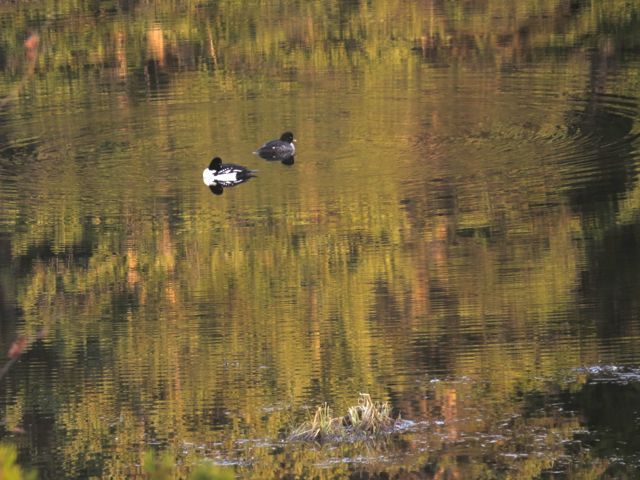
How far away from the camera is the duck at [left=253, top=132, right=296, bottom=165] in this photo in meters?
19.2

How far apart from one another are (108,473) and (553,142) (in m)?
10.7

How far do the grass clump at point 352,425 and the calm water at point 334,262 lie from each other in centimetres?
13

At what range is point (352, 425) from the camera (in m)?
9.97

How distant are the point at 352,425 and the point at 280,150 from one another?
961 cm

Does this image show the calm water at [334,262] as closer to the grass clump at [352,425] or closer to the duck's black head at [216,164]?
the grass clump at [352,425]

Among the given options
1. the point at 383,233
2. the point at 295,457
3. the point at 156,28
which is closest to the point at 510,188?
the point at 383,233

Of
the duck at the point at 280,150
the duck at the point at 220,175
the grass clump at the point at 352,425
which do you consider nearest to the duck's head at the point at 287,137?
the duck at the point at 280,150

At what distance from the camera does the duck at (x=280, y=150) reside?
19.2m

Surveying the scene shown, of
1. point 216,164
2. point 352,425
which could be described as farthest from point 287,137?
point 352,425

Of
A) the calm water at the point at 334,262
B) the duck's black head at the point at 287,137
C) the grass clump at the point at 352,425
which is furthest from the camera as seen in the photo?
the duck's black head at the point at 287,137

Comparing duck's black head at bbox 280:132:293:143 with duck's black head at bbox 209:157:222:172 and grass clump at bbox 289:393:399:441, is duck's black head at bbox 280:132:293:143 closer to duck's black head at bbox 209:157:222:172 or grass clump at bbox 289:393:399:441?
duck's black head at bbox 209:157:222:172

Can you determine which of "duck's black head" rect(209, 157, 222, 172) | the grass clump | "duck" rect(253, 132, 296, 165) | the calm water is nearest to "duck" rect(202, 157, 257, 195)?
"duck's black head" rect(209, 157, 222, 172)

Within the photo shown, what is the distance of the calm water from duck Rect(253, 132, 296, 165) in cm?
19

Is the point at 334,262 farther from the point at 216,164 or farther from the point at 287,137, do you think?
the point at 287,137
